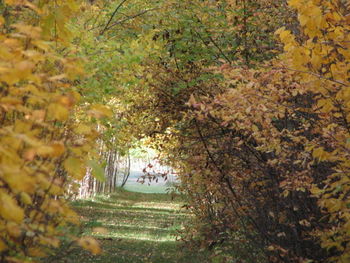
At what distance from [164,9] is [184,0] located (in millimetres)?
556

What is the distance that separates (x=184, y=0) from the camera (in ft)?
31.3

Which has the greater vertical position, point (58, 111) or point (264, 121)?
point (264, 121)

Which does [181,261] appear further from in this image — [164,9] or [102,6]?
[102,6]

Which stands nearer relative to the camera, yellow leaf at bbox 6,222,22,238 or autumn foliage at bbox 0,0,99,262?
autumn foliage at bbox 0,0,99,262

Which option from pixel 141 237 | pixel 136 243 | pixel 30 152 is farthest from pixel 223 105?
pixel 141 237

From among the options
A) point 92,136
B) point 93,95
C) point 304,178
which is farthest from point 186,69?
point 92,136

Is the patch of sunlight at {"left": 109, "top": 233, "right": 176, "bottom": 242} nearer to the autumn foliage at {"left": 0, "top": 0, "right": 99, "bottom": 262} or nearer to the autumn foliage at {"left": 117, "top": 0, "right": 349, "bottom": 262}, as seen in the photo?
the autumn foliage at {"left": 117, "top": 0, "right": 349, "bottom": 262}

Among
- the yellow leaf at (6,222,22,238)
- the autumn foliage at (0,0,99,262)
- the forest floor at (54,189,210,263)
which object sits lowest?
the forest floor at (54,189,210,263)

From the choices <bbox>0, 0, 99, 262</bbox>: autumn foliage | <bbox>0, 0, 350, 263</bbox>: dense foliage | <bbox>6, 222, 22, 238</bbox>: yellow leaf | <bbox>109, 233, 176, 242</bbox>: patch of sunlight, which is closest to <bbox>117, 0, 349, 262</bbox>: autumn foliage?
<bbox>0, 0, 350, 263</bbox>: dense foliage

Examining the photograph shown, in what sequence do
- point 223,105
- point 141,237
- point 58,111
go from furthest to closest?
point 141,237, point 223,105, point 58,111

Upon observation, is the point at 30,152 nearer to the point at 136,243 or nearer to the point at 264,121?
the point at 264,121

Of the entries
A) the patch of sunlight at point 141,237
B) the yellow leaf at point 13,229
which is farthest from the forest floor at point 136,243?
the yellow leaf at point 13,229

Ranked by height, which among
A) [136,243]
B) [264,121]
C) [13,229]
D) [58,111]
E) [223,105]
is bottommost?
[136,243]

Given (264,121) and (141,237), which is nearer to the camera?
(264,121)
